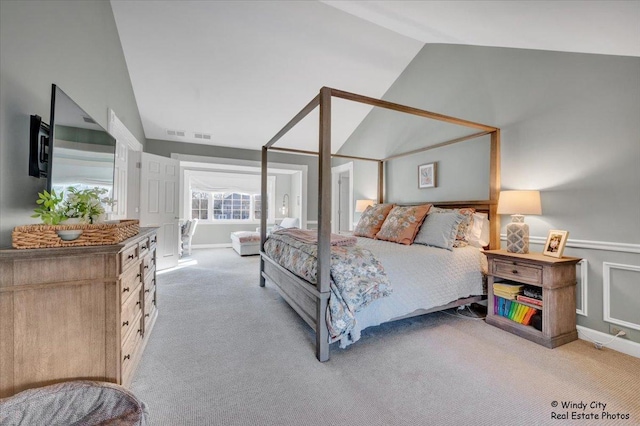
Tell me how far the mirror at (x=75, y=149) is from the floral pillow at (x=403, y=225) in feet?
9.46

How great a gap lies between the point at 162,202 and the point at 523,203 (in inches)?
208

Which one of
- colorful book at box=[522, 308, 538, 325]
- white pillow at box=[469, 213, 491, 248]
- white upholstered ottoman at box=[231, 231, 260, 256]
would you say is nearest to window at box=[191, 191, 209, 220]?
white upholstered ottoman at box=[231, 231, 260, 256]

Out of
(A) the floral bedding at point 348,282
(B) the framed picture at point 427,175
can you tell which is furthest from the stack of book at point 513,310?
(B) the framed picture at point 427,175

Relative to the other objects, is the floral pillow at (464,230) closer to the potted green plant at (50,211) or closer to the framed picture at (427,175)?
the framed picture at (427,175)

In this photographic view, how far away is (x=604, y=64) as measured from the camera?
219 centimetres

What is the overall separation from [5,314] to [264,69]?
13.2 ft

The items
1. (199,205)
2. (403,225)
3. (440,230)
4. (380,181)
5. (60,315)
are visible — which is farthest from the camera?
(199,205)

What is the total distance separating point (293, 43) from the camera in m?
3.75

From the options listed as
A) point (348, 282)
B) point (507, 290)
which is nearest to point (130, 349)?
point (348, 282)

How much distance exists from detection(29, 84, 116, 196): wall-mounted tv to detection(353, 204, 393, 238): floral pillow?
2901 mm

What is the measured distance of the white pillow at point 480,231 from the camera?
294cm

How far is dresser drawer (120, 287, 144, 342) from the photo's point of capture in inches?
60.2

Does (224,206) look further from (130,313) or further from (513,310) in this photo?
(513,310)

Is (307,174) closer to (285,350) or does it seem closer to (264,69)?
(264,69)
